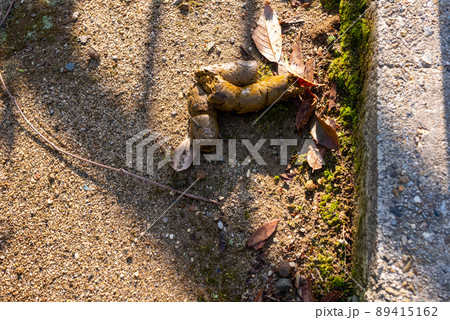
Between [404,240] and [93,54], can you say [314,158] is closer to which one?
[404,240]

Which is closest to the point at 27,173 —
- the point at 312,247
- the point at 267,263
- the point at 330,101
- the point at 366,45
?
the point at 267,263

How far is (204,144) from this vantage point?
2398 mm

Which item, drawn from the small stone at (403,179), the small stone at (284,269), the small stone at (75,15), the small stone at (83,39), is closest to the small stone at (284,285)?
the small stone at (284,269)

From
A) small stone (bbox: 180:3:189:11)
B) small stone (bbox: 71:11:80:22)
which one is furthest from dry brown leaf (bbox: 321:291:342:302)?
small stone (bbox: 71:11:80:22)

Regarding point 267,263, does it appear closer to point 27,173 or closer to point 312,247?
point 312,247

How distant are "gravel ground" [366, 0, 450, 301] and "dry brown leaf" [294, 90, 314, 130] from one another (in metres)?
0.42

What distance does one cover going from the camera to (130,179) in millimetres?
2494

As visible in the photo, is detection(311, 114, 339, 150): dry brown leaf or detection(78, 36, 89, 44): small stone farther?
detection(78, 36, 89, 44): small stone

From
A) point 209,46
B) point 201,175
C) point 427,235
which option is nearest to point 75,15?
point 209,46

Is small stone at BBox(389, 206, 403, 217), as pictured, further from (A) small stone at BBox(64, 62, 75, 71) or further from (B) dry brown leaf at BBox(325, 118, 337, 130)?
(A) small stone at BBox(64, 62, 75, 71)

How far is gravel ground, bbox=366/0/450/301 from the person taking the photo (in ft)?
6.00

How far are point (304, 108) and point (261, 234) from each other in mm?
975

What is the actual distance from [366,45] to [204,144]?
1348mm

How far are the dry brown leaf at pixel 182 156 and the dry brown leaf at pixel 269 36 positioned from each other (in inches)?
37.3
